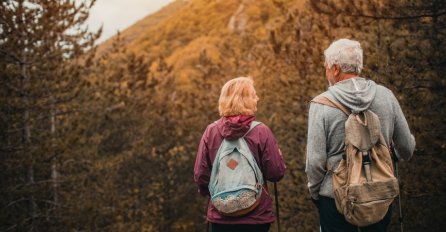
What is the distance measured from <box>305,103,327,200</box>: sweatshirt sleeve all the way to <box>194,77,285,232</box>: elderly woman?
49cm

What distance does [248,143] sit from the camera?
11.8 ft

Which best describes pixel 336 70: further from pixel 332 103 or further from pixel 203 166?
pixel 203 166

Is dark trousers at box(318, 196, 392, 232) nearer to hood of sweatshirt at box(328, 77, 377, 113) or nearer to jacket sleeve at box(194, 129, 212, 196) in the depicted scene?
hood of sweatshirt at box(328, 77, 377, 113)

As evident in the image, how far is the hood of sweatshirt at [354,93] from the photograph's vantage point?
305cm

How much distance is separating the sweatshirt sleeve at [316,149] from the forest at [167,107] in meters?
4.01

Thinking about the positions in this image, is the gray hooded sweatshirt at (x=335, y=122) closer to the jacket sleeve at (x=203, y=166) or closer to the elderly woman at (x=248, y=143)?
the elderly woman at (x=248, y=143)

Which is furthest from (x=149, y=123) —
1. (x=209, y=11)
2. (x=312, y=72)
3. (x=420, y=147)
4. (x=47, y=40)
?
(x=209, y=11)

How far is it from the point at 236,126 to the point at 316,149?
64 cm

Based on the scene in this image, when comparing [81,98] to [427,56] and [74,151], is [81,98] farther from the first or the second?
[427,56]

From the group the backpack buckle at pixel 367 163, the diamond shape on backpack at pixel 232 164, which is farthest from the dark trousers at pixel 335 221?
the diamond shape on backpack at pixel 232 164

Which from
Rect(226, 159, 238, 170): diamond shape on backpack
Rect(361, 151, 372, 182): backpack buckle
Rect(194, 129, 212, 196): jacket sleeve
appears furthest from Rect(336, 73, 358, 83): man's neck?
Rect(194, 129, 212, 196): jacket sleeve

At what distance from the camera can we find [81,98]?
17016 mm

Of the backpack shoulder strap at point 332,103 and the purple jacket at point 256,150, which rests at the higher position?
the backpack shoulder strap at point 332,103

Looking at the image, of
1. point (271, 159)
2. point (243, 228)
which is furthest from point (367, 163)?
point (243, 228)
